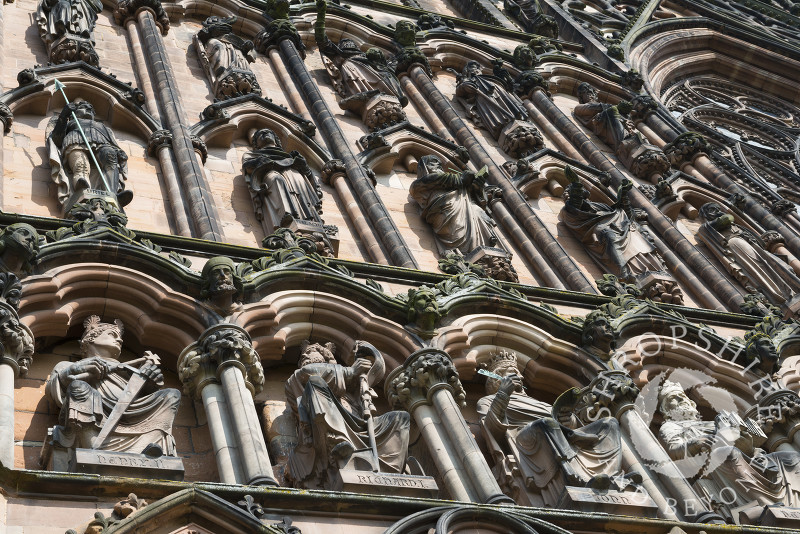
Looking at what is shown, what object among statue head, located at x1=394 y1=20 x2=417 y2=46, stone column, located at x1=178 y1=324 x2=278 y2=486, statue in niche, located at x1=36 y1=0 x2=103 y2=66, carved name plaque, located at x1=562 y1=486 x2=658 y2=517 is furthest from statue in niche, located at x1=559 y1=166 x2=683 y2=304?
statue in niche, located at x1=36 y1=0 x2=103 y2=66

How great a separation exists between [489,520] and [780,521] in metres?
2.60

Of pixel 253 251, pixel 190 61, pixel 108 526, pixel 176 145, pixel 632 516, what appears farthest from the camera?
pixel 190 61

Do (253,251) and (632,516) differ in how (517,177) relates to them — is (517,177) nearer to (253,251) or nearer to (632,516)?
(253,251)

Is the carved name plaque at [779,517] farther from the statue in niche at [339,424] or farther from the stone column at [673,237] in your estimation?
the stone column at [673,237]

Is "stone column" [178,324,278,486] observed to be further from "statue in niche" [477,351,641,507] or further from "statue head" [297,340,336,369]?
"statue in niche" [477,351,641,507]

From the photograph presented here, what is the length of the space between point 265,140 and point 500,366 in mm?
4133

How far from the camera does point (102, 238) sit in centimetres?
1052

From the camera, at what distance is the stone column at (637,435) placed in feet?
33.0

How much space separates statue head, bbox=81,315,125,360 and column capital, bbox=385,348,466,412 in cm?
219

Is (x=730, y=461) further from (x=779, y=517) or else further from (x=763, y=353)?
(x=763, y=353)

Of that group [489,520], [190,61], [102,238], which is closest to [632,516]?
[489,520]

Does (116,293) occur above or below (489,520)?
above

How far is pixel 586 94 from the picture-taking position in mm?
19250

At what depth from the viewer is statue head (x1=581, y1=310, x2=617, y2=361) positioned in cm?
1173
